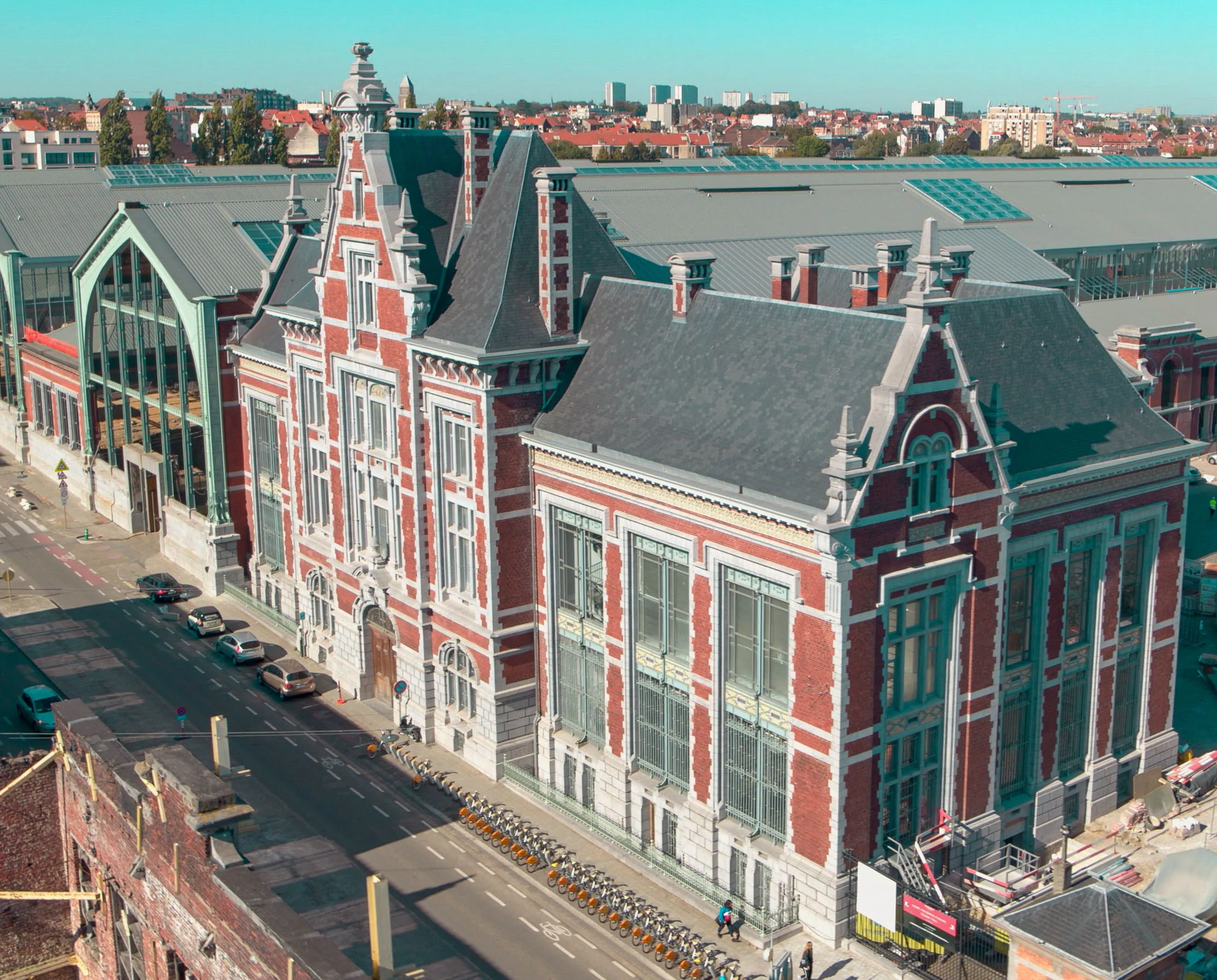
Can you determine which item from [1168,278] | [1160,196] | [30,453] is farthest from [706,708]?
[1160,196]

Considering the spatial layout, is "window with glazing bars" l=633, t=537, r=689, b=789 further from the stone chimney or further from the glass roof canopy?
the glass roof canopy

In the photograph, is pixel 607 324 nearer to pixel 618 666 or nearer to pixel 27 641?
pixel 618 666

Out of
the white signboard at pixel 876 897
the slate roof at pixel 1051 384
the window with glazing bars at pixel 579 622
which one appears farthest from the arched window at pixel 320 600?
the slate roof at pixel 1051 384

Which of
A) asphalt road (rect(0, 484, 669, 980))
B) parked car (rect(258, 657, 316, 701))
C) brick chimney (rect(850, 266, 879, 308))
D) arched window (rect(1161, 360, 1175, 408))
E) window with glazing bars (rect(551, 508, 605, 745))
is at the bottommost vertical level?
asphalt road (rect(0, 484, 669, 980))

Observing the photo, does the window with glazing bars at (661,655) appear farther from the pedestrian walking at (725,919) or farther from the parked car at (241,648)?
the parked car at (241,648)

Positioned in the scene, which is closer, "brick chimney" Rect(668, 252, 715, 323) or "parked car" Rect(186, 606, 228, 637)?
"brick chimney" Rect(668, 252, 715, 323)

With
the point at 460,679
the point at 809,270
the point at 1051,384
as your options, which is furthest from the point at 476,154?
the point at 1051,384

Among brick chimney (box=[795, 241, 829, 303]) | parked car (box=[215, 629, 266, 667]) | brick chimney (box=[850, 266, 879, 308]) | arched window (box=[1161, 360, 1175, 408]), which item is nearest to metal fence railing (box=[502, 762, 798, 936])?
parked car (box=[215, 629, 266, 667])
